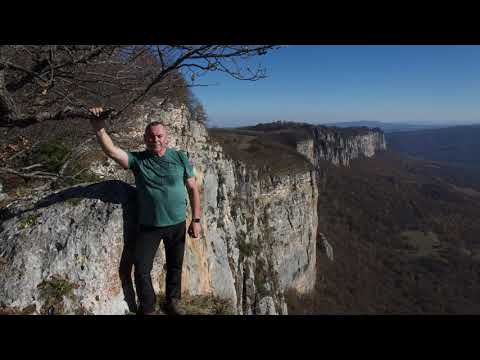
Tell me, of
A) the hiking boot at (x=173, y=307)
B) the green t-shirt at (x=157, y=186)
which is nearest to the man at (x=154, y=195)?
the green t-shirt at (x=157, y=186)

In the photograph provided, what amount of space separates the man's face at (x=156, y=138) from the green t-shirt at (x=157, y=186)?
4.4 inches

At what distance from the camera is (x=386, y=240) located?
88.0 metres

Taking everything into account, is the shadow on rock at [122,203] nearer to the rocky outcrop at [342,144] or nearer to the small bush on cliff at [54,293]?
the small bush on cliff at [54,293]

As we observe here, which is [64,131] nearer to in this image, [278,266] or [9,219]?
[9,219]

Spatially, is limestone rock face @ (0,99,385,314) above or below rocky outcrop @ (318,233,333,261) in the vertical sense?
above

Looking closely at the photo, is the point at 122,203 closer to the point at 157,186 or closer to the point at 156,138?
the point at 157,186

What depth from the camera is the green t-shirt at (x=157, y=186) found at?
4.09 m

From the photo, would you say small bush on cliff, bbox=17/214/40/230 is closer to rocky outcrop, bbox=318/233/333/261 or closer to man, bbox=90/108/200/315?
man, bbox=90/108/200/315

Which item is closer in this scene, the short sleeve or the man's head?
the man's head

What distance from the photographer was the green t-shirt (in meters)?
4.09

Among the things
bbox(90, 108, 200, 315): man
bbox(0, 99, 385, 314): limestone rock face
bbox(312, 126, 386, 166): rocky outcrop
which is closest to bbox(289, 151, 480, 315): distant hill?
bbox(312, 126, 386, 166): rocky outcrop

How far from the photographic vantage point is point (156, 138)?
13.3ft
